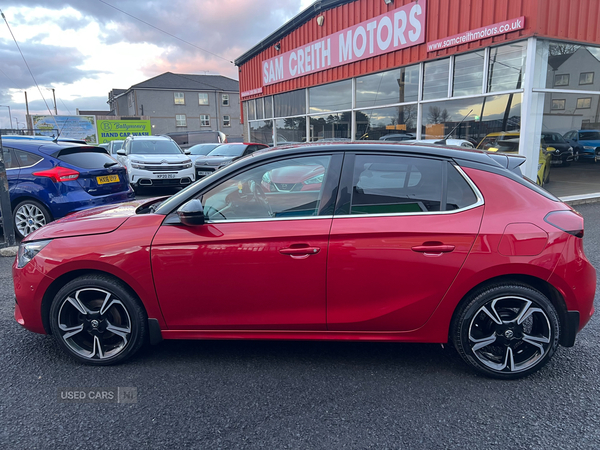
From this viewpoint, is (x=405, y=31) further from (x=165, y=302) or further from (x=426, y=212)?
(x=165, y=302)

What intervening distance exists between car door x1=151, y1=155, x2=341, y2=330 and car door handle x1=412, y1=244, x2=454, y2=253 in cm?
58

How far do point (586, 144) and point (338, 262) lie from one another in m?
10.9

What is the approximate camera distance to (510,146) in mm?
8734

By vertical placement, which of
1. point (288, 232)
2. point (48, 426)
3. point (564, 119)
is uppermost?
point (564, 119)

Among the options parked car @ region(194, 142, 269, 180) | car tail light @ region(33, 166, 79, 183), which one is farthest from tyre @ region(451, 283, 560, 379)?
parked car @ region(194, 142, 269, 180)

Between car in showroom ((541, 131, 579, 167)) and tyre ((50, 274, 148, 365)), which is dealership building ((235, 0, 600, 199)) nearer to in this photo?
car in showroom ((541, 131, 579, 167))

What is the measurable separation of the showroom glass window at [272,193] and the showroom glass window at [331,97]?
10.5 meters

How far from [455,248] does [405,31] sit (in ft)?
30.5

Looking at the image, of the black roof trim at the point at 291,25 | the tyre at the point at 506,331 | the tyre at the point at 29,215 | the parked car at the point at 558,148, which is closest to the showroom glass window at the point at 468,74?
the parked car at the point at 558,148

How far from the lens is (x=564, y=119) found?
9469 millimetres

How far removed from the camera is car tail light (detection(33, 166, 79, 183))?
6539 mm

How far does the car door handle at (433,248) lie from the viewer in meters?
2.66

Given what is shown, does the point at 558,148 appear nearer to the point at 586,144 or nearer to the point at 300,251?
the point at 586,144

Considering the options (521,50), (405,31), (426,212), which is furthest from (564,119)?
(426,212)
